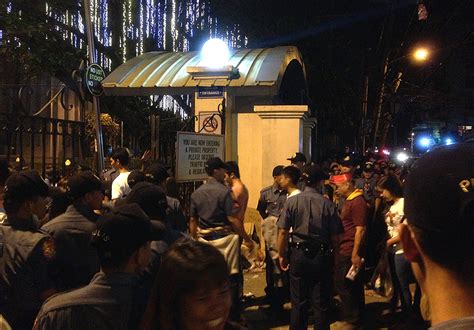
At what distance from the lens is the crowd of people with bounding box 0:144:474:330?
4.40 feet

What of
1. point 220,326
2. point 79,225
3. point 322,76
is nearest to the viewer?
point 220,326

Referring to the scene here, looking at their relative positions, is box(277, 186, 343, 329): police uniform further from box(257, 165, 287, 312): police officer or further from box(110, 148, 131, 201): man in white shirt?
box(110, 148, 131, 201): man in white shirt

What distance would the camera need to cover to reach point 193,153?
7.62 m

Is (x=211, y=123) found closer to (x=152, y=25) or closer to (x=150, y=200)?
(x=150, y=200)

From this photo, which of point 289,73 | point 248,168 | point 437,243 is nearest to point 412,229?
point 437,243

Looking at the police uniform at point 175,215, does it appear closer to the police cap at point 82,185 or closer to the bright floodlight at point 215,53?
the police cap at point 82,185

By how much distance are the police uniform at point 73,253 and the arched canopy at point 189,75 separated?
6.44 meters

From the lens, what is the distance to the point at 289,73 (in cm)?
1380

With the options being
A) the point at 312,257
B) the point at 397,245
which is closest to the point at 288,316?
the point at 312,257

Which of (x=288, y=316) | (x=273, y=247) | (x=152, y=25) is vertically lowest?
(x=288, y=316)

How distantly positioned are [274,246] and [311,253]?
1521 millimetres

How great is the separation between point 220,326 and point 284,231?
13.0 ft

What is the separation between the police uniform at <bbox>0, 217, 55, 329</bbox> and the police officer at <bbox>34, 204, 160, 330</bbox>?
108 centimetres

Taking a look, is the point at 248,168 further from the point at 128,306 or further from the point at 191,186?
the point at 128,306
